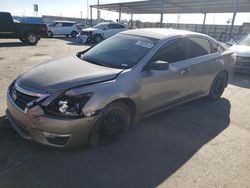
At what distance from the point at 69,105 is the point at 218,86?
4102 mm

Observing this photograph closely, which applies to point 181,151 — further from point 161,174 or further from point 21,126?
point 21,126

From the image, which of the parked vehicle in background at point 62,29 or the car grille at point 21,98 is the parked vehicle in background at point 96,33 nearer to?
the parked vehicle in background at point 62,29

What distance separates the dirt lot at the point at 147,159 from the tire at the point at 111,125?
120 millimetres

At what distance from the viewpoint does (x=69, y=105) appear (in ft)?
10.7

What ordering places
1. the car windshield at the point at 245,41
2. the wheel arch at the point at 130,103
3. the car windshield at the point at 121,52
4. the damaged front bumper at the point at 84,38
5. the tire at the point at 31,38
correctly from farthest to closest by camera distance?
1. the damaged front bumper at the point at 84,38
2. the tire at the point at 31,38
3. the car windshield at the point at 245,41
4. the car windshield at the point at 121,52
5. the wheel arch at the point at 130,103

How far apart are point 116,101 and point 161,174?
1157 mm

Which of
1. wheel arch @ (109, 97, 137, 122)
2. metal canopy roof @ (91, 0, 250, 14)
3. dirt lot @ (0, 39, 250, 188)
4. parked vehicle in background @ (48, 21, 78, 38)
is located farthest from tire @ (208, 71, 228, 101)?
parked vehicle in background @ (48, 21, 78, 38)

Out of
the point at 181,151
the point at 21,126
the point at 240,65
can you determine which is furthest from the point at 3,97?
the point at 240,65

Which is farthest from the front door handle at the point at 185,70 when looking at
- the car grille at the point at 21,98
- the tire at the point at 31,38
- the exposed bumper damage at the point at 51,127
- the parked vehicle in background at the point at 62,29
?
the parked vehicle in background at the point at 62,29

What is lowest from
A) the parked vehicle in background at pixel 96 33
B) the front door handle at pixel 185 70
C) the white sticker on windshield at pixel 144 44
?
the parked vehicle in background at pixel 96 33

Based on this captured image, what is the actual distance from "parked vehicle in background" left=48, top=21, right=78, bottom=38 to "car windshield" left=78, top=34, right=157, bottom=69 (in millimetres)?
22779

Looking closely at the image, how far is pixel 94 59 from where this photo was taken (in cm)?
441

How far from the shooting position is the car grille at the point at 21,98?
334cm

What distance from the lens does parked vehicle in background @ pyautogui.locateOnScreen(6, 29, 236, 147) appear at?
10.6ft
